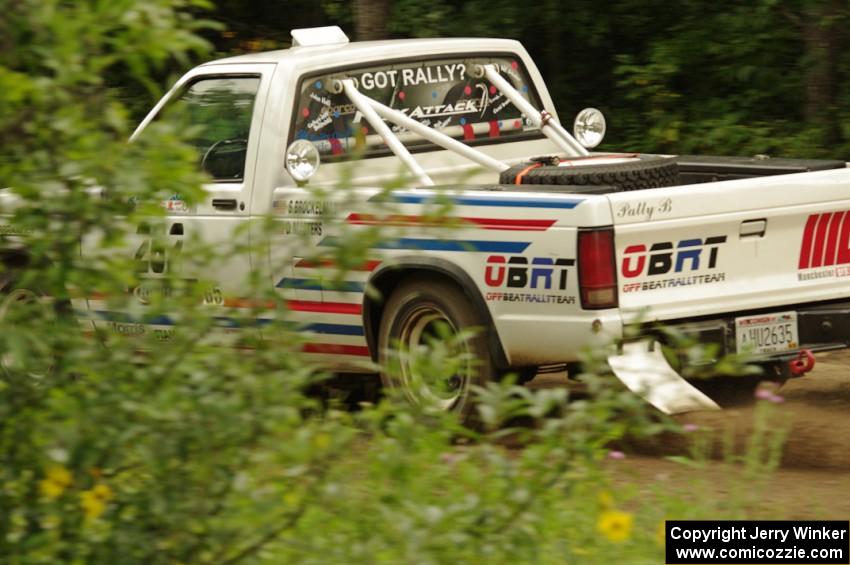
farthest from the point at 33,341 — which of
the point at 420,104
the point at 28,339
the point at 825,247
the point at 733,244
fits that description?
the point at 420,104

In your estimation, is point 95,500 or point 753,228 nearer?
point 95,500

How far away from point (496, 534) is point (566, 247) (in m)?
3.04

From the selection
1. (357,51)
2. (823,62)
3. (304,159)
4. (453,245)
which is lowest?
(453,245)

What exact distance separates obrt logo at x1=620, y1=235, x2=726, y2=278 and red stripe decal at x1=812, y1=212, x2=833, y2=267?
0.61 meters

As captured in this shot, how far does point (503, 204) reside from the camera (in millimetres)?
7340

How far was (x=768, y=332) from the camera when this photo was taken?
7.64 meters

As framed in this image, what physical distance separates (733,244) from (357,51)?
8.23 ft

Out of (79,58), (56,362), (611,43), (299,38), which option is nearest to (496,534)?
(56,362)

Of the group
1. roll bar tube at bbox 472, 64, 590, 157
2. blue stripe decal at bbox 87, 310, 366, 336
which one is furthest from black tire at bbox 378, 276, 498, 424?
blue stripe decal at bbox 87, 310, 366, 336

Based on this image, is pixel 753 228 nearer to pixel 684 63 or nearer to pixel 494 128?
pixel 494 128

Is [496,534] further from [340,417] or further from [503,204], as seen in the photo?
[503,204]

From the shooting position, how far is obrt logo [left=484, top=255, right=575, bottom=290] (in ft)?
23.7

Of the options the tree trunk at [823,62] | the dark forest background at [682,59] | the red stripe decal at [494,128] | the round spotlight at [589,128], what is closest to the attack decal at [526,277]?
the red stripe decal at [494,128]

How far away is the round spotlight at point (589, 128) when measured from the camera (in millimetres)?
9719
